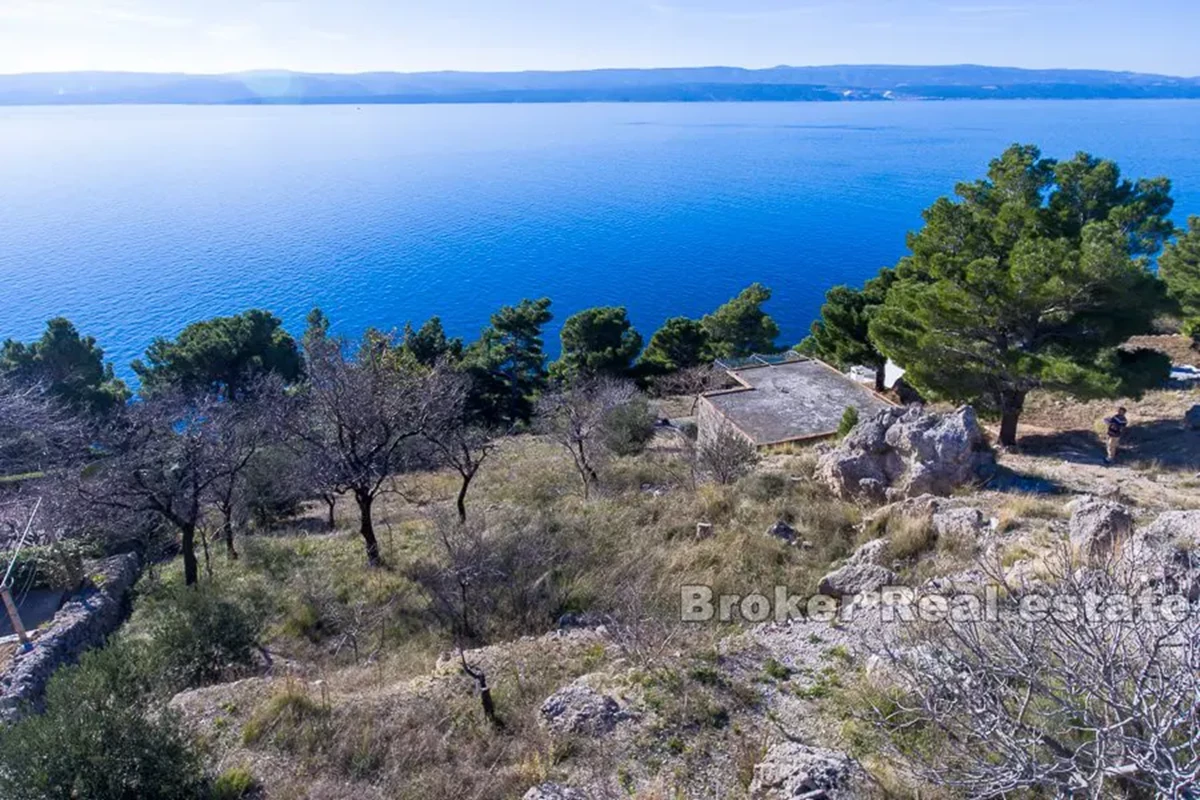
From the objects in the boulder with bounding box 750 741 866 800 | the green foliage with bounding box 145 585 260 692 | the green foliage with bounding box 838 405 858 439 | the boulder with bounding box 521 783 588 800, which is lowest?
the green foliage with bounding box 838 405 858 439

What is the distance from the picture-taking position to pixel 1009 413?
15609 mm

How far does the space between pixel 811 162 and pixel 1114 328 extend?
11959 centimetres

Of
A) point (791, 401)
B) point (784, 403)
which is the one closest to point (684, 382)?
point (791, 401)

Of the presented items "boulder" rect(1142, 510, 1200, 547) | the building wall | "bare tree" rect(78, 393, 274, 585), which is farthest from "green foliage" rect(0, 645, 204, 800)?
the building wall

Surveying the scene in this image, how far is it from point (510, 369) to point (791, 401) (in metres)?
15.8

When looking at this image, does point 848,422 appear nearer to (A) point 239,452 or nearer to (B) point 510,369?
(A) point 239,452

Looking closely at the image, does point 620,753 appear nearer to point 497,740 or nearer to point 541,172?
point 497,740

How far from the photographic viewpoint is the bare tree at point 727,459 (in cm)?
1446

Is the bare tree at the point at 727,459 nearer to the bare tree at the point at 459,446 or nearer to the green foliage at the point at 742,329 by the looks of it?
the bare tree at the point at 459,446

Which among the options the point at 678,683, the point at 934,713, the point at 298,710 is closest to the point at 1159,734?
the point at 934,713

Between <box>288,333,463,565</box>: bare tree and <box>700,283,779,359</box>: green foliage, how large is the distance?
2351cm

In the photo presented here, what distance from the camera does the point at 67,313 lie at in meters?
48.7

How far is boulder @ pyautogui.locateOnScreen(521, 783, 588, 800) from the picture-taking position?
5.39m

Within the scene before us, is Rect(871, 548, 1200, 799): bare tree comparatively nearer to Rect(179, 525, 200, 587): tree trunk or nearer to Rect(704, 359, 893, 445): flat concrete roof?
Rect(179, 525, 200, 587): tree trunk
